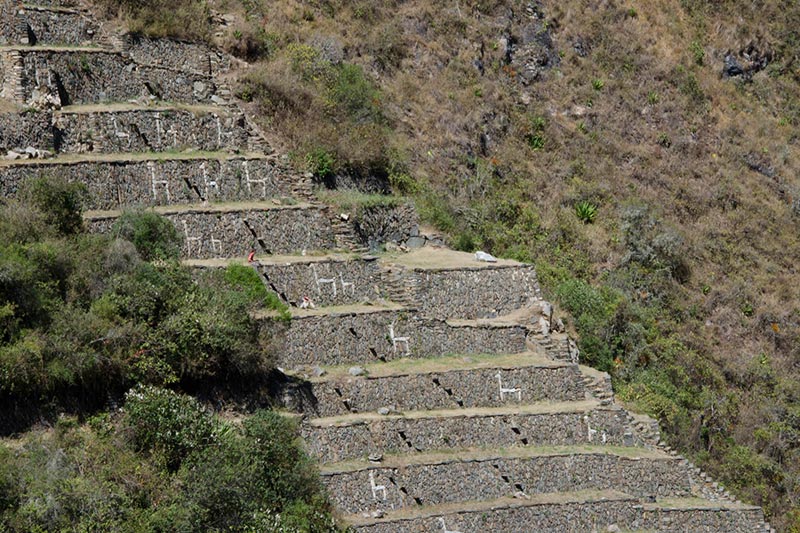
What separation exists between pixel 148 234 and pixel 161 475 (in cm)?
841

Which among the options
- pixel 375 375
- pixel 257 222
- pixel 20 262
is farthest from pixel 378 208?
pixel 20 262

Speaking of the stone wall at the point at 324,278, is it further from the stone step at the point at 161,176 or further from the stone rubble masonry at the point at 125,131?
the stone rubble masonry at the point at 125,131

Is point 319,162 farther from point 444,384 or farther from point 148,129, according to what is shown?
point 444,384

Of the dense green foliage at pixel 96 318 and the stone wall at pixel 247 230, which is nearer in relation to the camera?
the dense green foliage at pixel 96 318

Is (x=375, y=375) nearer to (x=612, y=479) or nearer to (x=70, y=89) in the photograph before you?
(x=612, y=479)

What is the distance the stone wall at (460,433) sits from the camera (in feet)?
137

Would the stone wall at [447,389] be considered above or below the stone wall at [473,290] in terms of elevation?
below

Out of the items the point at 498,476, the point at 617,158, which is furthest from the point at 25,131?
the point at 617,158

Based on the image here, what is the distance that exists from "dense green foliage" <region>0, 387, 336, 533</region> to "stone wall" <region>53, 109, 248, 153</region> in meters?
11.3

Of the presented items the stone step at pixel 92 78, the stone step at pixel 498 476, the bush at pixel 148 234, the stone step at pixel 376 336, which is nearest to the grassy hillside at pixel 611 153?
the stone step at pixel 92 78

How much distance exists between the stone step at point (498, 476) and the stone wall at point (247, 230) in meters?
7.94

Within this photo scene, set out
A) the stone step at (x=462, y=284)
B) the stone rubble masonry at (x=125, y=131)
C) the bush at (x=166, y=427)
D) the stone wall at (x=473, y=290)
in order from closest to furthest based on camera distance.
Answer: the bush at (x=166, y=427)
the stone rubble masonry at (x=125, y=131)
the stone step at (x=462, y=284)
the stone wall at (x=473, y=290)

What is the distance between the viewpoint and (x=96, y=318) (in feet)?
130

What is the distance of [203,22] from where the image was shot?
55469mm
